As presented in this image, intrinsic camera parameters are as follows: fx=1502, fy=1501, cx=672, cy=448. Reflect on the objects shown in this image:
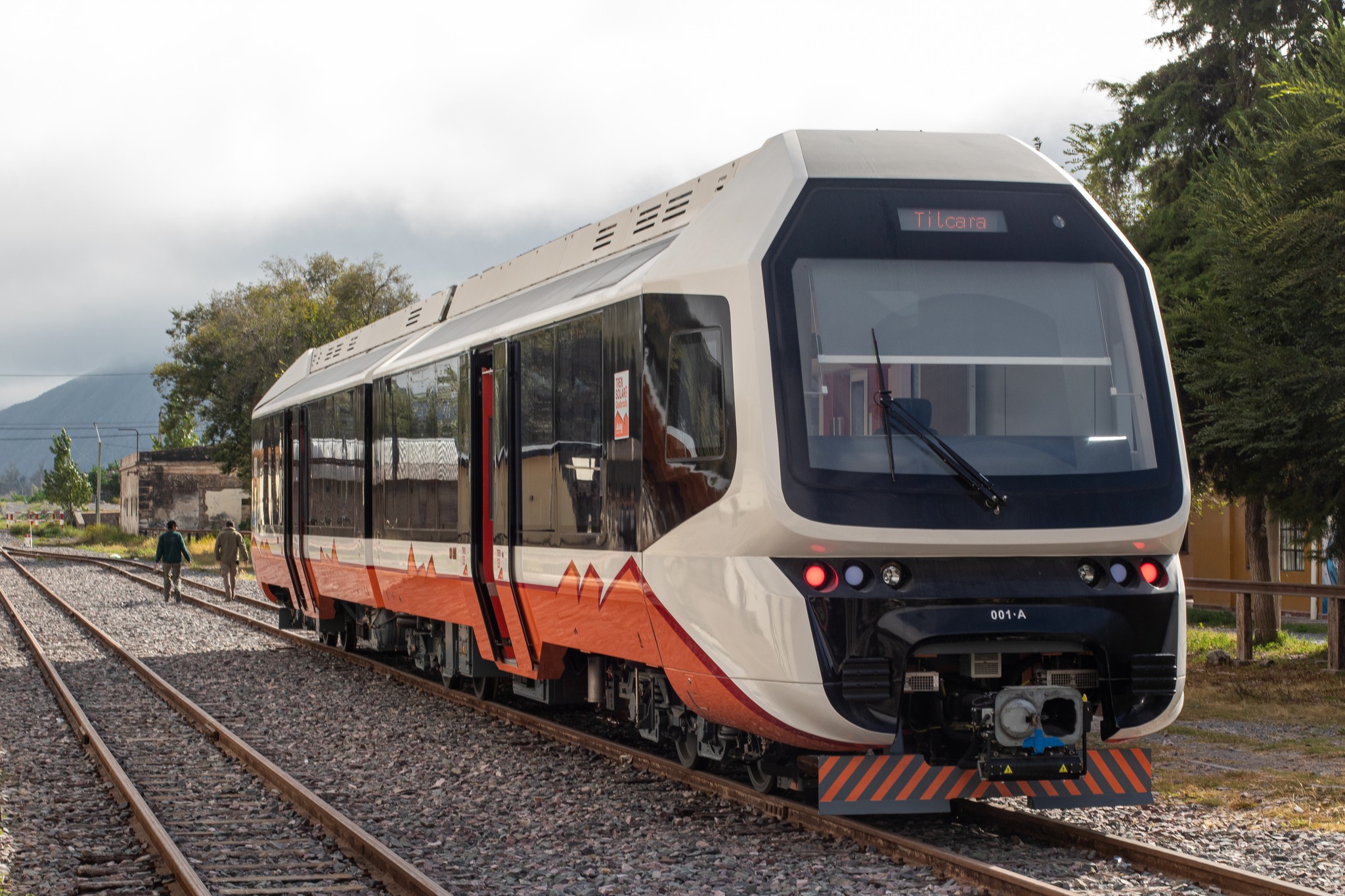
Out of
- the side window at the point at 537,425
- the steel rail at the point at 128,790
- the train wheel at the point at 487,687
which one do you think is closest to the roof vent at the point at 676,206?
the side window at the point at 537,425

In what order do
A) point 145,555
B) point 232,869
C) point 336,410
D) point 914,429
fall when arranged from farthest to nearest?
1. point 145,555
2. point 336,410
3. point 232,869
4. point 914,429

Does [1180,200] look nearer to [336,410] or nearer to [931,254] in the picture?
[336,410]

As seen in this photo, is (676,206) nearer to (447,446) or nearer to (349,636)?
(447,446)

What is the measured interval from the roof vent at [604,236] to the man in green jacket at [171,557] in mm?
19851

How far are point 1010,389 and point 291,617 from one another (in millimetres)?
13602

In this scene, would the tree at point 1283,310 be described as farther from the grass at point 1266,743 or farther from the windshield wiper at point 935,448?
the windshield wiper at point 935,448

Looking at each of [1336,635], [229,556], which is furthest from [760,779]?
[229,556]

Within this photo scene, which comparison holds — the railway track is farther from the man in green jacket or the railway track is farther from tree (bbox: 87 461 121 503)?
tree (bbox: 87 461 121 503)

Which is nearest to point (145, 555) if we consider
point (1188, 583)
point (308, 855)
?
point (1188, 583)

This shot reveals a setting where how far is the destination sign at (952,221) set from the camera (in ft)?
24.4

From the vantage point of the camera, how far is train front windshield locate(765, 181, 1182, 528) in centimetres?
700

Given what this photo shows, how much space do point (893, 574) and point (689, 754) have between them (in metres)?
2.48

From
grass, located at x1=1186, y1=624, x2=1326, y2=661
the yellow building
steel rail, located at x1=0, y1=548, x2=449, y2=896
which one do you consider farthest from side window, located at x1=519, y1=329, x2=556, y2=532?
the yellow building

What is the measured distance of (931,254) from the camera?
24.2 ft
